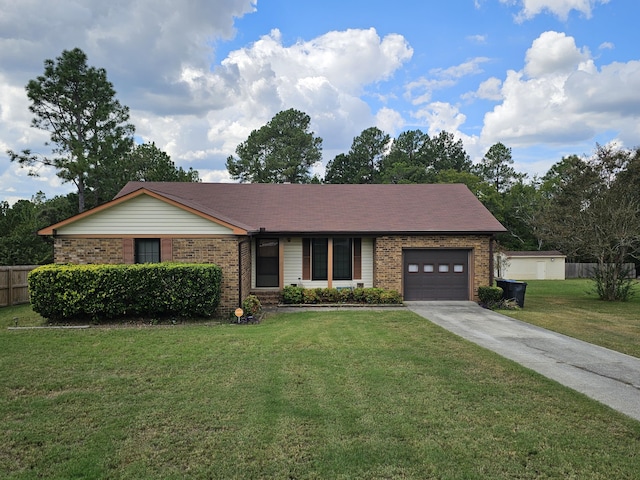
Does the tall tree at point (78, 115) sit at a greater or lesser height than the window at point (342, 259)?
greater

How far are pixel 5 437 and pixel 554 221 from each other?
20.3 m

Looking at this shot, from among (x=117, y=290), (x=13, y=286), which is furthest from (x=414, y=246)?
(x=13, y=286)

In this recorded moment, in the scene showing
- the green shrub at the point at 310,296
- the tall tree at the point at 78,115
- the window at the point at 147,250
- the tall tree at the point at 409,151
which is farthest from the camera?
the tall tree at the point at 409,151

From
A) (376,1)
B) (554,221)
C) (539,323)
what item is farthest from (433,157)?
(539,323)

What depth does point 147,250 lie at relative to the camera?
12047 millimetres

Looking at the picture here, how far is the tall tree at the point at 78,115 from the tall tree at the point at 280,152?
15489 mm

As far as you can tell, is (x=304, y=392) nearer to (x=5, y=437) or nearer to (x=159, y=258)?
(x=5, y=437)

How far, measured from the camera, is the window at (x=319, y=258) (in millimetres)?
15156

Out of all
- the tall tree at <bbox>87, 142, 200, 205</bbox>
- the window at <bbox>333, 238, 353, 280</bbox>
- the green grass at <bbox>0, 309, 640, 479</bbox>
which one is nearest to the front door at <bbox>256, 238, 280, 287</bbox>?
the window at <bbox>333, 238, 353, 280</bbox>

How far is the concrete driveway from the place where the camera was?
5.76 m

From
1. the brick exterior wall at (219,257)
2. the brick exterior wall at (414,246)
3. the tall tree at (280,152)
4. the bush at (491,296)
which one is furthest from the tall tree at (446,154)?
the brick exterior wall at (219,257)

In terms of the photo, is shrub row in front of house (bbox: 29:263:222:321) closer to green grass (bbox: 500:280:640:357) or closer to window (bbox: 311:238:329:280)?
window (bbox: 311:238:329:280)

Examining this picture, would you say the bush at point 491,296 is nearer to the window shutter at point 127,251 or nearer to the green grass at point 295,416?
the green grass at point 295,416

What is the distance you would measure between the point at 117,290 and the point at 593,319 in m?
13.4
